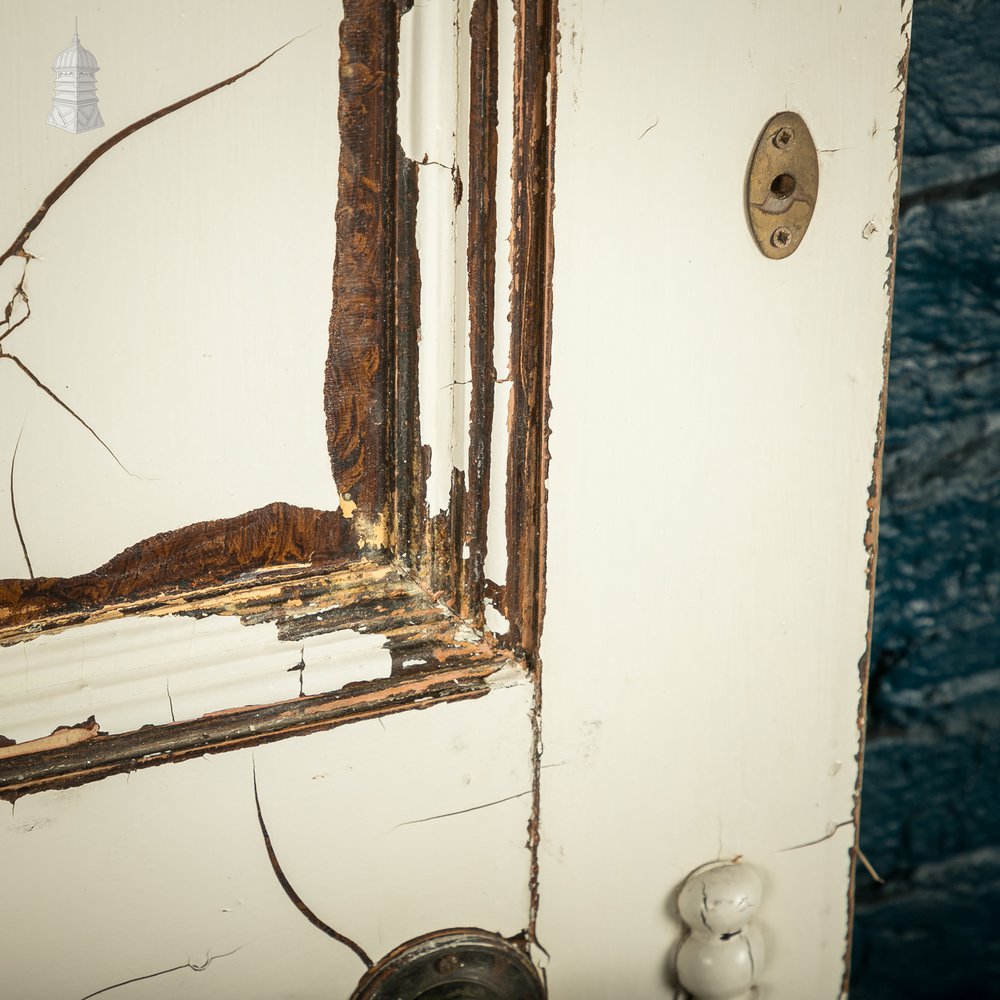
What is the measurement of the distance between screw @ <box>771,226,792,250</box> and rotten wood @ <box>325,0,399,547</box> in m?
0.20

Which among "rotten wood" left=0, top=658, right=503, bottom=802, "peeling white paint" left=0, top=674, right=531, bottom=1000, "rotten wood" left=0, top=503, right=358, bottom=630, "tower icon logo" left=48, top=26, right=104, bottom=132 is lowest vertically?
"peeling white paint" left=0, top=674, right=531, bottom=1000

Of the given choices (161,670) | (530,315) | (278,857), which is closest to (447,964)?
(278,857)

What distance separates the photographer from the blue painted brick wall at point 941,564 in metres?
0.73

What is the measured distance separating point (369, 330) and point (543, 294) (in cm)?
9

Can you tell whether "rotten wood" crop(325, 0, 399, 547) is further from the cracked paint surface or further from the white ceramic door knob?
the white ceramic door knob

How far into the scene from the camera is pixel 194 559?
1.43 ft

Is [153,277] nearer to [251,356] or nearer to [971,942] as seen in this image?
[251,356]

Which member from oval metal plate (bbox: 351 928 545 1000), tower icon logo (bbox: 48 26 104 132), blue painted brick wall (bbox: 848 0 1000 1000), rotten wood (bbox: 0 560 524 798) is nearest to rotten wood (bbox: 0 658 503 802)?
rotten wood (bbox: 0 560 524 798)

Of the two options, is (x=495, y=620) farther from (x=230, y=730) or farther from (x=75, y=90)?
(x=75, y=90)

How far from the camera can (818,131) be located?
0.49 metres

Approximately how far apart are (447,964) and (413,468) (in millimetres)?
278

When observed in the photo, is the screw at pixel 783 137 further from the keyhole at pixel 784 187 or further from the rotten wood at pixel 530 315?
the rotten wood at pixel 530 315

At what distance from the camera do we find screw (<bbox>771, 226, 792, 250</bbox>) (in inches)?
19.3

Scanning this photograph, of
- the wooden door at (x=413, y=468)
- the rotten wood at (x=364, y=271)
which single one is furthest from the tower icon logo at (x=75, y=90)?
the rotten wood at (x=364, y=271)
